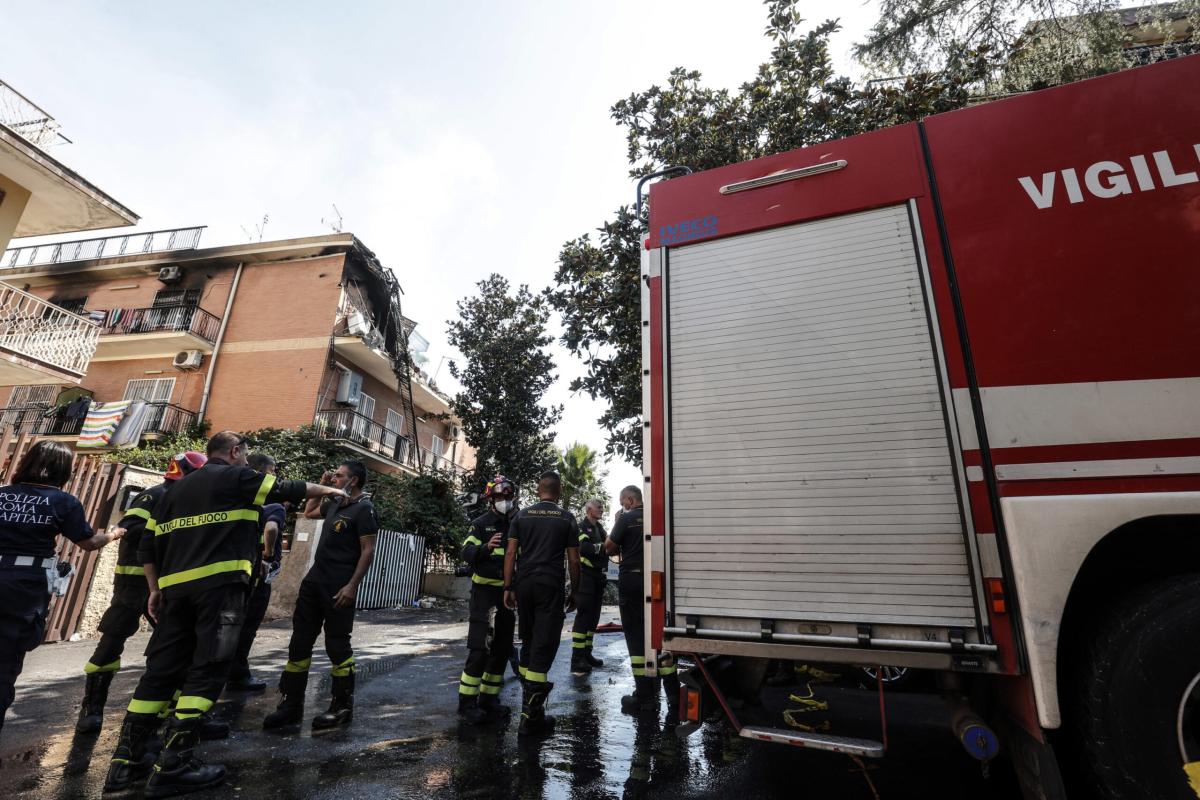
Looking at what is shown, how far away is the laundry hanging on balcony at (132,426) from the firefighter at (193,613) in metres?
17.7

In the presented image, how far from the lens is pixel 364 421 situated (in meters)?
19.5

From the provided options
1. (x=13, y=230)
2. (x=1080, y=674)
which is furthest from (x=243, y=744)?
(x=13, y=230)

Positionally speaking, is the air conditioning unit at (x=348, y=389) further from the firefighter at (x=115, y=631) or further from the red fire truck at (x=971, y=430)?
the red fire truck at (x=971, y=430)

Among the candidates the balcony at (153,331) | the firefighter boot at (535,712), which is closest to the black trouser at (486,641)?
the firefighter boot at (535,712)

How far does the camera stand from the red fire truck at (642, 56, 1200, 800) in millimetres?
2275

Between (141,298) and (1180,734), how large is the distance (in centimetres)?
2603

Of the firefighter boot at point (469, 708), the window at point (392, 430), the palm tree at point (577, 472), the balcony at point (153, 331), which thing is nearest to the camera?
the firefighter boot at point (469, 708)

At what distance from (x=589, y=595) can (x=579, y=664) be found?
2.55 feet

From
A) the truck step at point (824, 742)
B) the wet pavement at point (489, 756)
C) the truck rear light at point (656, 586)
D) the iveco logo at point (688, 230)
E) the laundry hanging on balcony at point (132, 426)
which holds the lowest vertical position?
the wet pavement at point (489, 756)

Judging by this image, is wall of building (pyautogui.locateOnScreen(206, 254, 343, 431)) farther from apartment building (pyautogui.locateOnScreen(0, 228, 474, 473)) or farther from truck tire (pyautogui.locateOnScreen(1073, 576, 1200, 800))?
truck tire (pyautogui.locateOnScreen(1073, 576, 1200, 800))

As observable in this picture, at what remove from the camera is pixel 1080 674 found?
2.32 meters

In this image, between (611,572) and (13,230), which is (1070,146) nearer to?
(13,230)

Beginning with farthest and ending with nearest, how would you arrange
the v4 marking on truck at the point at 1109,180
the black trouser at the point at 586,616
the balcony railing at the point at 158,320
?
the balcony railing at the point at 158,320, the black trouser at the point at 586,616, the v4 marking on truck at the point at 1109,180

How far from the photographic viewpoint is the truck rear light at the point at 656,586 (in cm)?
304
